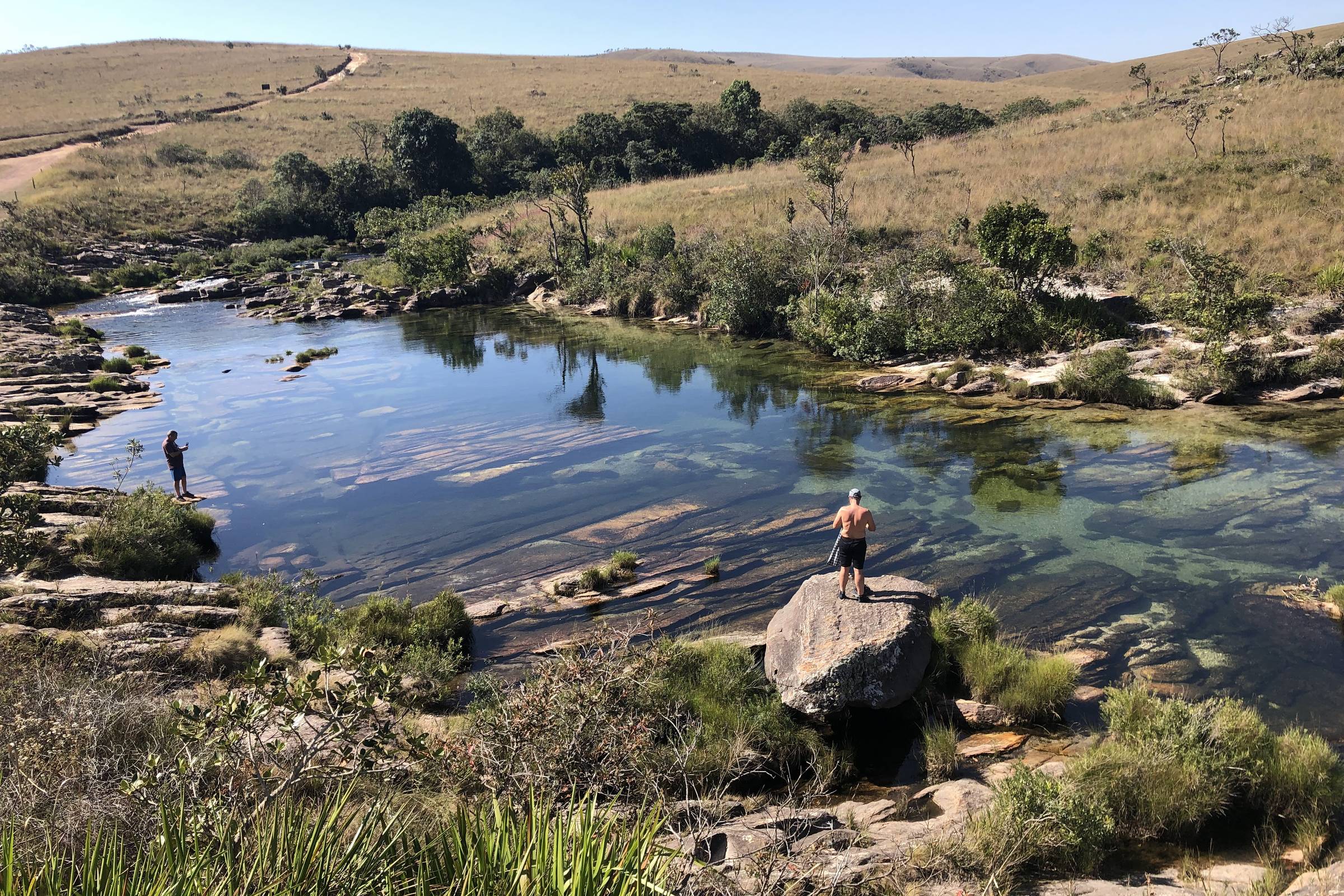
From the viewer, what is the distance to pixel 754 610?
1128 cm

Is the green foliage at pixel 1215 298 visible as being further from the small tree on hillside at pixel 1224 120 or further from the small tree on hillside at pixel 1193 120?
the small tree on hillside at pixel 1193 120

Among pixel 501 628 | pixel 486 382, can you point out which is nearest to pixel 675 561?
pixel 501 628

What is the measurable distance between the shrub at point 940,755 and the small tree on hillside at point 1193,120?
3197cm

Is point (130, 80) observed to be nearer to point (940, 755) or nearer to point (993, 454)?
point (993, 454)

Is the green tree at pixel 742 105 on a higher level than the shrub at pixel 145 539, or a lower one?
higher

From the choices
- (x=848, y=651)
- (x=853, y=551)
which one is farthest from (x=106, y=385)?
(x=848, y=651)

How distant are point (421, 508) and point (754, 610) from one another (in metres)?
7.98

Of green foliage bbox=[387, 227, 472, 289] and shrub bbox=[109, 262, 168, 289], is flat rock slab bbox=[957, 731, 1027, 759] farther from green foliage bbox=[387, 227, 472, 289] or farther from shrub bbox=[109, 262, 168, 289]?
shrub bbox=[109, 262, 168, 289]

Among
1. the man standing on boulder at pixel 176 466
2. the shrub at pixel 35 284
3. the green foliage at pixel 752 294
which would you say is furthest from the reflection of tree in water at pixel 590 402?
the shrub at pixel 35 284

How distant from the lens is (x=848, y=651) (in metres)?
8.58

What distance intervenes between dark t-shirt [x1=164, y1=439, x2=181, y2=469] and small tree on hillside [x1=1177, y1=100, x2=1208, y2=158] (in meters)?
36.5

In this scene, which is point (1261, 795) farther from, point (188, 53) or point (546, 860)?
point (188, 53)

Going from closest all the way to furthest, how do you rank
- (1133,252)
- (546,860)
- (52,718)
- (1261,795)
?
(546,860) → (52,718) → (1261,795) → (1133,252)

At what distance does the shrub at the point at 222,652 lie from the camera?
353 inches
